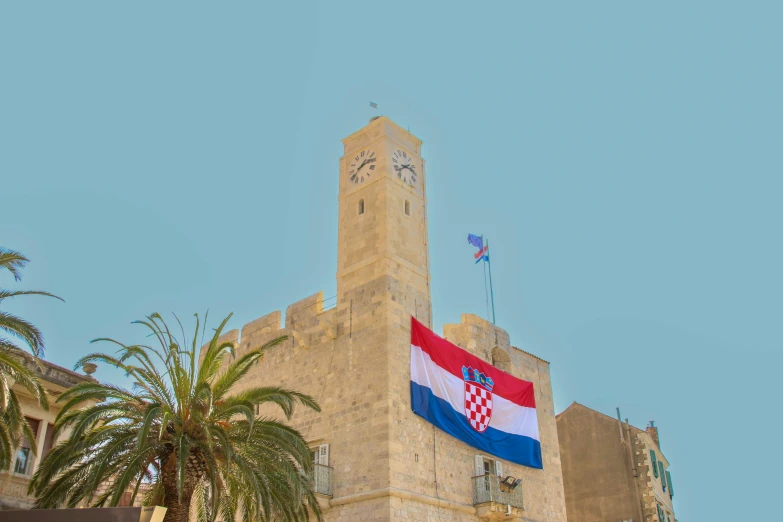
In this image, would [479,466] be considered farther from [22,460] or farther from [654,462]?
[22,460]

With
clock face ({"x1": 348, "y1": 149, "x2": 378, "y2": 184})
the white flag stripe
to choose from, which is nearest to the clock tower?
clock face ({"x1": 348, "y1": 149, "x2": 378, "y2": 184})

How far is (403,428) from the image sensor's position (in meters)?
21.7

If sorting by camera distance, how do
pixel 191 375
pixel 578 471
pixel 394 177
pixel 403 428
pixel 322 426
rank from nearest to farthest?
1. pixel 191 375
2. pixel 403 428
3. pixel 322 426
4. pixel 394 177
5. pixel 578 471

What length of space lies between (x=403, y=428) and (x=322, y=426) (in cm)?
279

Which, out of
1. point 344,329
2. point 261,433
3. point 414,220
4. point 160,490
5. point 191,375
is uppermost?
point 414,220

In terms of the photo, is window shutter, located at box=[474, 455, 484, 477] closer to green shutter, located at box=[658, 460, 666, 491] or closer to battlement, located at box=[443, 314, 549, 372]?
battlement, located at box=[443, 314, 549, 372]

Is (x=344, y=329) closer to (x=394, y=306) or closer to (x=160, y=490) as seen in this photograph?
(x=394, y=306)

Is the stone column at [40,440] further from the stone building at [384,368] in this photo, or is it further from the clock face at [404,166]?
the clock face at [404,166]

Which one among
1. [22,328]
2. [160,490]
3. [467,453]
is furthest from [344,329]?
[22,328]

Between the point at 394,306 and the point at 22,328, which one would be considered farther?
the point at 394,306

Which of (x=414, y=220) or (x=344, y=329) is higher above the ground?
(x=414, y=220)

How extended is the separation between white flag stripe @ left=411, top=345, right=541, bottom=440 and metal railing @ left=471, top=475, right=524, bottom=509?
1.86 metres

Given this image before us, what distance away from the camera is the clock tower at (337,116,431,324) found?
24156 millimetres

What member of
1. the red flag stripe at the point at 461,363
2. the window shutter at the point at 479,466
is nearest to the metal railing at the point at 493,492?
the window shutter at the point at 479,466
